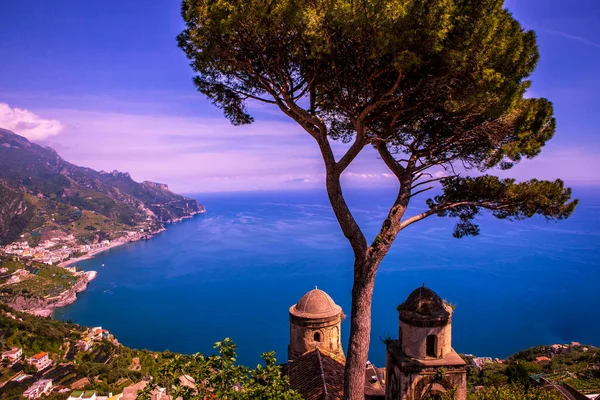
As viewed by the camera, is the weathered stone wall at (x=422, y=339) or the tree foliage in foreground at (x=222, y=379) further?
the weathered stone wall at (x=422, y=339)

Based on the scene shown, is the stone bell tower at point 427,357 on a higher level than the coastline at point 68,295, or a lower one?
higher

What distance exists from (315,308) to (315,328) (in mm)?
604

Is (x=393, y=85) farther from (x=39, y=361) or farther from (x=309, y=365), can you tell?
(x=39, y=361)

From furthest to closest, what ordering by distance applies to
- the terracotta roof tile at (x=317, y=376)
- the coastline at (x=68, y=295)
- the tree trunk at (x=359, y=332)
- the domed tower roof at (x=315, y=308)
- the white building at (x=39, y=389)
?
the coastline at (x=68, y=295) < the white building at (x=39, y=389) < the domed tower roof at (x=315, y=308) < the terracotta roof tile at (x=317, y=376) < the tree trunk at (x=359, y=332)

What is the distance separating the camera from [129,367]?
41.6m

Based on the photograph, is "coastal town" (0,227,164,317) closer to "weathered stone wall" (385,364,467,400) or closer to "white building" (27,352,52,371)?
"white building" (27,352,52,371)

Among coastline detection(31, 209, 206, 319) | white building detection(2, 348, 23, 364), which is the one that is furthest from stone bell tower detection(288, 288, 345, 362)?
coastline detection(31, 209, 206, 319)

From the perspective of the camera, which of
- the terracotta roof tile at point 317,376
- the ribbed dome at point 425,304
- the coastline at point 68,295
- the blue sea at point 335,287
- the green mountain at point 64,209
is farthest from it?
the green mountain at point 64,209

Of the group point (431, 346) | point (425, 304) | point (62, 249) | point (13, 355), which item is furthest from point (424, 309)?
point (62, 249)

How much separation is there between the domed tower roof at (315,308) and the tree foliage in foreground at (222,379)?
22.9 feet

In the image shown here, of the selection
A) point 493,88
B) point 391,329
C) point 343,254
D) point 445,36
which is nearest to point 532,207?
point 493,88

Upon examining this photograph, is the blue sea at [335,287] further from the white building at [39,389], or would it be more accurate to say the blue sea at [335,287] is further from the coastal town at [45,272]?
the white building at [39,389]

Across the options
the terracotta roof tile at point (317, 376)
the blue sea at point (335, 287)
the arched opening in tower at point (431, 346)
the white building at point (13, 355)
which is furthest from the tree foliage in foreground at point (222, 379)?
the white building at point (13, 355)

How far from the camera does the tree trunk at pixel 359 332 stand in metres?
5.70
